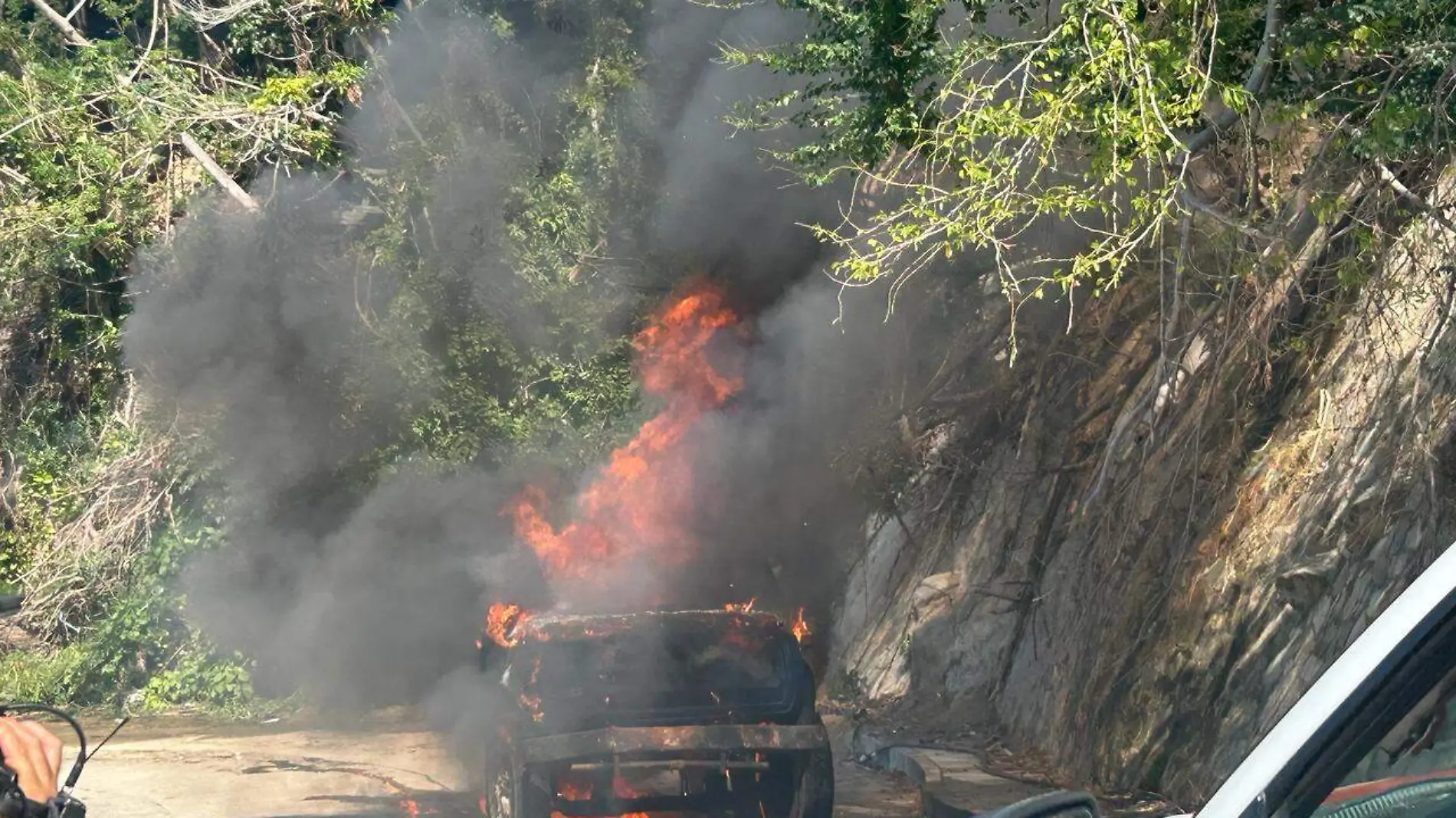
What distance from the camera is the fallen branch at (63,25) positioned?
675 inches

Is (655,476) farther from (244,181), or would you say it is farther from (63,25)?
(63,25)

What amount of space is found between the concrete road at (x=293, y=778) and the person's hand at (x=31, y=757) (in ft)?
21.1

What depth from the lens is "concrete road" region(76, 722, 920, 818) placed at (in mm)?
9781

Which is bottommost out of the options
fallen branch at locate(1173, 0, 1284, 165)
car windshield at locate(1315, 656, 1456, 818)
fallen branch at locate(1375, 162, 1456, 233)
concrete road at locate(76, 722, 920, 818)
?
concrete road at locate(76, 722, 920, 818)

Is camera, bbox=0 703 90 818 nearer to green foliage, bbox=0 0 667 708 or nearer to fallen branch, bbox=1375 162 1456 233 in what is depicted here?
fallen branch, bbox=1375 162 1456 233

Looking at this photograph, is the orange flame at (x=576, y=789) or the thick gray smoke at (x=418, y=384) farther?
the thick gray smoke at (x=418, y=384)

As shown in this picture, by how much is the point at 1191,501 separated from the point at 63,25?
577 inches

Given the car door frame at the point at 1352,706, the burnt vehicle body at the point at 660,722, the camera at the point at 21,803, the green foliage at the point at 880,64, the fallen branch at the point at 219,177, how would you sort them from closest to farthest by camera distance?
the car door frame at the point at 1352,706
the camera at the point at 21,803
the burnt vehicle body at the point at 660,722
the green foliage at the point at 880,64
the fallen branch at the point at 219,177

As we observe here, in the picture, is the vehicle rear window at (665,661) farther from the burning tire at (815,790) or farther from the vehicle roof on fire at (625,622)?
the burning tire at (815,790)

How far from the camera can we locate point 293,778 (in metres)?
11.6

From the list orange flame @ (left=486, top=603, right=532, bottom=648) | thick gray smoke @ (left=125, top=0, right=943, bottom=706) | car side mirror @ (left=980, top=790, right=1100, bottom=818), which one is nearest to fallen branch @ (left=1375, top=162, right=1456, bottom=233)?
car side mirror @ (left=980, top=790, right=1100, bottom=818)

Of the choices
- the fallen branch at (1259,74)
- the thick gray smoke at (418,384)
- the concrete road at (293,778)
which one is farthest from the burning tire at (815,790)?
the thick gray smoke at (418,384)

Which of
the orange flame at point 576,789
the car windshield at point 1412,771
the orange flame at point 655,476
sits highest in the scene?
the car windshield at point 1412,771

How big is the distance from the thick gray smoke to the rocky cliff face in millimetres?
1955
